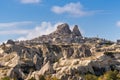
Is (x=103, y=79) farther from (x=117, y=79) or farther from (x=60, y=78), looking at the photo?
(x=60, y=78)

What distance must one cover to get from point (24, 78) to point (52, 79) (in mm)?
30250

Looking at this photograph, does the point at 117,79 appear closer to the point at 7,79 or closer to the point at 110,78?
the point at 110,78

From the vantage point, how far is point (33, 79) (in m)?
172

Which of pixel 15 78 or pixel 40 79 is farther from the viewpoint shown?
pixel 15 78

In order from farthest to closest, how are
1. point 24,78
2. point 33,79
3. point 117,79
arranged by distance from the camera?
1. point 24,78
2. point 117,79
3. point 33,79

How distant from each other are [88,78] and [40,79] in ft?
85.5

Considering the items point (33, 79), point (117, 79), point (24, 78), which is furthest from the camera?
point (24, 78)

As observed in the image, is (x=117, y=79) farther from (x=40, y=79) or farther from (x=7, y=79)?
(x=7, y=79)

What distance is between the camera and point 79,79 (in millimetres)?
175875

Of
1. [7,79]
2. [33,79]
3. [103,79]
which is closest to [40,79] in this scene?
[33,79]

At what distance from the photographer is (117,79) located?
184 meters

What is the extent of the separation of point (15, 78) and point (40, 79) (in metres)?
22.6

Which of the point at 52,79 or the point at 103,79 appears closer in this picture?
the point at 52,79

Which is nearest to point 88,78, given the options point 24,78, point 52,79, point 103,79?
point 103,79
